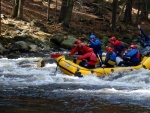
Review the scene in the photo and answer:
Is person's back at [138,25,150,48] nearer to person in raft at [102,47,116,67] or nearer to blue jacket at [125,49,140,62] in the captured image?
blue jacket at [125,49,140,62]

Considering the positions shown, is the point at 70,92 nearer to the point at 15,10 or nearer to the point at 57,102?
the point at 57,102

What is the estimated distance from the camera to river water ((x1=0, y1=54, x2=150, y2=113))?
8.33 m

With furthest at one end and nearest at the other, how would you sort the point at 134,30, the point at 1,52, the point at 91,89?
the point at 134,30
the point at 1,52
the point at 91,89

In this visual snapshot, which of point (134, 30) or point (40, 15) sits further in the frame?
point (134, 30)

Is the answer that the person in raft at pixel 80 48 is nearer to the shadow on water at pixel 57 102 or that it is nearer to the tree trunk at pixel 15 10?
the shadow on water at pixel 57 102

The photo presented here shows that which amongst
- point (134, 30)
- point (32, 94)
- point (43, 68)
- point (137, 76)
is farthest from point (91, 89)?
point (134, 30)

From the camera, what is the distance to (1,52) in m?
19.5

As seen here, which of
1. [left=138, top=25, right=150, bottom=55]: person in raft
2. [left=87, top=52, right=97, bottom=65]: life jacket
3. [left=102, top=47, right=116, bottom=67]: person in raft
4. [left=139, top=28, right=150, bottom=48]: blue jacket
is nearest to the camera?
[left=87, top=52, right=97, bottom=65]: life jacket

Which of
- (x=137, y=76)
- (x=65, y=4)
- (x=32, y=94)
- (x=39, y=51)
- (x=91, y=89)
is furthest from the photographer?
(x=65, y=4)

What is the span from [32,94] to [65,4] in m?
19.4

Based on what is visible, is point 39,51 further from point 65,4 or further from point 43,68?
point 65,4

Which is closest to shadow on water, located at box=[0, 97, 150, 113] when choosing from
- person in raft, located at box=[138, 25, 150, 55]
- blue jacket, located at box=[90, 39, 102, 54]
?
blue jacket, located at box=[90, 39, 102, 54]

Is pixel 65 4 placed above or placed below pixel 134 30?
above

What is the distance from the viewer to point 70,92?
10344mm
